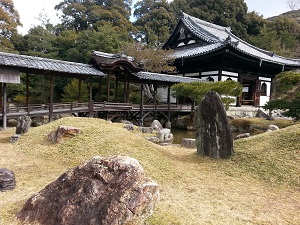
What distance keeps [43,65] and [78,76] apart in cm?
298

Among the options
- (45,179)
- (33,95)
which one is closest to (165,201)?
(45,179)

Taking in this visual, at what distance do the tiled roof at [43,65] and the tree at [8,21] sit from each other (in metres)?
18.2

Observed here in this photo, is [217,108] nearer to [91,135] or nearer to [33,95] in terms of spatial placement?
[91,135]

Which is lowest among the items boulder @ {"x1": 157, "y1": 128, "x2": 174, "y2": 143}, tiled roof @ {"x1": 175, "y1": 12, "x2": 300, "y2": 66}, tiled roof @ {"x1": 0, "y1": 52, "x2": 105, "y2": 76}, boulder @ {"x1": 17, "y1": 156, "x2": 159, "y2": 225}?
boulder @ {"x1": 157, "y1": 128, "x2": 174, "y2": 143}

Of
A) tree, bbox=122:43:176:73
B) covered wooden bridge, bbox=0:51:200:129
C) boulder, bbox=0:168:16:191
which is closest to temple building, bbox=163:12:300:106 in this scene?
tree, bbox=122:43:176:73

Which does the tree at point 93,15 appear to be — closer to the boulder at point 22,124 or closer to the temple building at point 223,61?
the temple building at point 223,61

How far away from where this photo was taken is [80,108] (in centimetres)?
1672

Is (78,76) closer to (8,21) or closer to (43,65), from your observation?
(43,65)

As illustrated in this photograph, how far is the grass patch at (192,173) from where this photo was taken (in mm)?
4395

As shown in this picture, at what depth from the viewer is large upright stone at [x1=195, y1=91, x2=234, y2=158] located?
24.5 ft

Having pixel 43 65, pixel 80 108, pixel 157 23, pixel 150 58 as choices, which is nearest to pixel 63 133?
pixel 43 65

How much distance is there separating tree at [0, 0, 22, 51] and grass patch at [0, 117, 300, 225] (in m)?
26.7

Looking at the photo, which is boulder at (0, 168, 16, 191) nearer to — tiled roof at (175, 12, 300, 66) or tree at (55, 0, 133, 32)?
tiled roof at (175, 12, 300, 66)

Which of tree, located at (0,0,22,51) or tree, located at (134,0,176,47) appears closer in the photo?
tree, located at (0,0,22,51)
